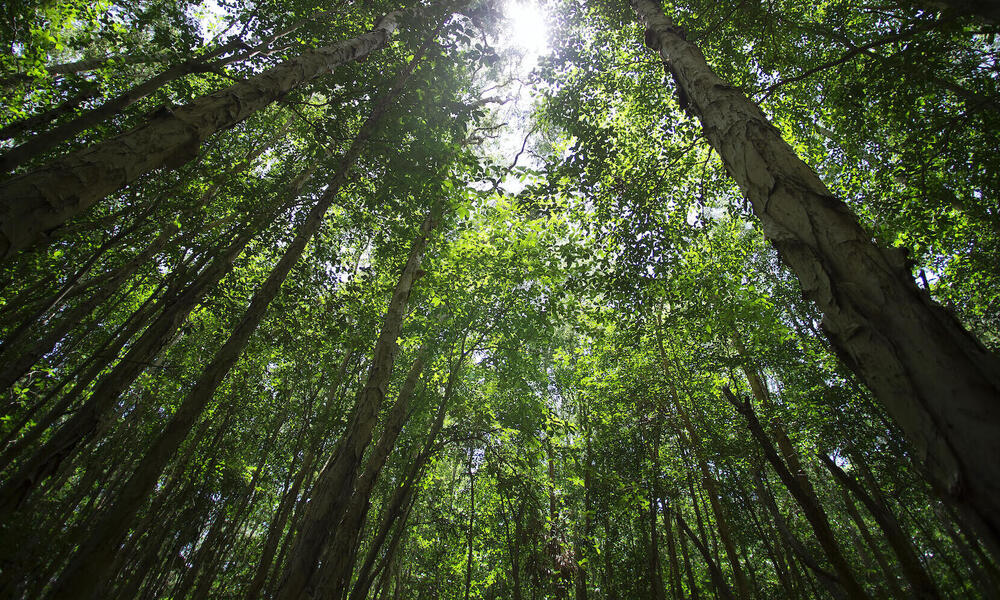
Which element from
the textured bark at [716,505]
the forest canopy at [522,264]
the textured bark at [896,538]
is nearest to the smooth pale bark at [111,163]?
the forest canopy at [522,264]

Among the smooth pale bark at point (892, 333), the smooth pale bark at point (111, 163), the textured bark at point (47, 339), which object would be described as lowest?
the smooth pale bark at point (892, 333)

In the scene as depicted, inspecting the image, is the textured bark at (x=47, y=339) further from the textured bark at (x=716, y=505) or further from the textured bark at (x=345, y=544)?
the textured bark at (x=716, y=505)

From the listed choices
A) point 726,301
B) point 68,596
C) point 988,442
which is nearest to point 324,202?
point 68,596

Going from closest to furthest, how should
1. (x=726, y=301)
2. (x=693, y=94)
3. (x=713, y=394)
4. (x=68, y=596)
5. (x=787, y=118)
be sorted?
(x=68, y=596) < (x=693, y=94) < (x=787, y=118) < (x=726, y=301) < (x=713, y=394)

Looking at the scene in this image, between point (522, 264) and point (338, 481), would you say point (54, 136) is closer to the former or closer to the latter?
point (338, 481)

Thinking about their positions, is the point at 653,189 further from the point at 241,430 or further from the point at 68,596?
the point at 241,430

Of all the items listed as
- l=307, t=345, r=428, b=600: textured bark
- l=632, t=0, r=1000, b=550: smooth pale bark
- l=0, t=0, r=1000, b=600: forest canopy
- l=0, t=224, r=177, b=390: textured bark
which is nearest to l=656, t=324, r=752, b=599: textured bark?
l=0, t=0, r=1000, b=600: forest canopy

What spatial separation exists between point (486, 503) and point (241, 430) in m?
7.39

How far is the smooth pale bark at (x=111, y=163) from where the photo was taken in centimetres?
162

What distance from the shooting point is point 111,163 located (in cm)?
203

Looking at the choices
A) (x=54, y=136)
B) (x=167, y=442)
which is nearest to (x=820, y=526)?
(x=167, y=442)

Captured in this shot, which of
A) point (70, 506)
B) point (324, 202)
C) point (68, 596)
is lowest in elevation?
point (68, 596)

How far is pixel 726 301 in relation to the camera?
707cm

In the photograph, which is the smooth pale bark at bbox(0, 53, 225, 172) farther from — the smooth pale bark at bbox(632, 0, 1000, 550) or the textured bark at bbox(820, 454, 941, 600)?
the textured bark at bbox(820, 454, 941, 600)
